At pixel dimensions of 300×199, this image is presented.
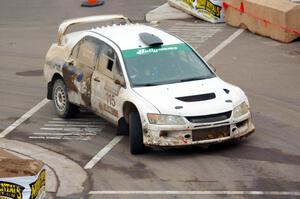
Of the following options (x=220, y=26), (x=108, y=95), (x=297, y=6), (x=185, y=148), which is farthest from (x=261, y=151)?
(x=220, y=26)

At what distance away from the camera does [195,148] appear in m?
13.4

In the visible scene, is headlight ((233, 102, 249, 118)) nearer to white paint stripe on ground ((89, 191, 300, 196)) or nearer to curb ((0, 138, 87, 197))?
white paint stripe on ground ((89, 191, 300, 196))

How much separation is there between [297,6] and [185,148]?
8.66m

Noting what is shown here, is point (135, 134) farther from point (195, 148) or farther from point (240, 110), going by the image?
point (240, 110)

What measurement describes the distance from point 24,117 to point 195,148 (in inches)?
159

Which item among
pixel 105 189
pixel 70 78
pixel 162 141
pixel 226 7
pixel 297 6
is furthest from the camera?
pixel 226 7

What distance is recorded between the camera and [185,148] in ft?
43.9

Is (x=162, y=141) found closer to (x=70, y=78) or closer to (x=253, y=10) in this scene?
(x=70, y=78)

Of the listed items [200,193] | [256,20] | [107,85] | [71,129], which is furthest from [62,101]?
[256,20]

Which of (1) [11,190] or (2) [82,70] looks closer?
(1) [11,190]

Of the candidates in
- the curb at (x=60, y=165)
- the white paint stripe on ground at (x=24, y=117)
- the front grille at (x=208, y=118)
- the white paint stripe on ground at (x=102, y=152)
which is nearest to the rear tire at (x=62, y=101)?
the white paint stripe on ground at (x=24, y=117)

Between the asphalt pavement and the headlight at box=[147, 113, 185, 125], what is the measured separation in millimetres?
595

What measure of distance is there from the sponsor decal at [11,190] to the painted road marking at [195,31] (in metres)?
13.6

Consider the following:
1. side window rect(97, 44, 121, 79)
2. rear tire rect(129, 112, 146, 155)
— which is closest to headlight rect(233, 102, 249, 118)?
rear tire rect(129, 112, 146, 155)
